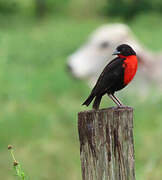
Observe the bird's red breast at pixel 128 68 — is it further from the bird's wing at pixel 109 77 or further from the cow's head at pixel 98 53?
the cow's head at pixel 98 53

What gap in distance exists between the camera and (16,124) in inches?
216

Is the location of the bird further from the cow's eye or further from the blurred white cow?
the cow's eye

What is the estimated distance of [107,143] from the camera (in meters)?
2.45

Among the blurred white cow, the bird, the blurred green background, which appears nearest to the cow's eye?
the blurred white cow

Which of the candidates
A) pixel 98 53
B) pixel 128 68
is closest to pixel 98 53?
pixel 98 53

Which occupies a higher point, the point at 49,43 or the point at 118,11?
the point at 118,11

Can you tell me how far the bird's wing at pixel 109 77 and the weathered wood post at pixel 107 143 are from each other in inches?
5.4

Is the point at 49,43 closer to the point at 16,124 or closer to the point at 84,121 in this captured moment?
the point at 16,124

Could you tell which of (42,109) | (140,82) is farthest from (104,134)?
(140,82)

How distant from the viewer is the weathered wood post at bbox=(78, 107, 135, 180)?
8.00 ft

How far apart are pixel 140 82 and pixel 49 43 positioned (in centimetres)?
734

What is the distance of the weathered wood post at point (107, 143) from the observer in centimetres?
244

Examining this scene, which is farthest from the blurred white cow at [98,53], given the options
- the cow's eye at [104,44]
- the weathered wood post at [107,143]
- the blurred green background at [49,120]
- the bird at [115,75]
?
the weathered wood post at [107,143]

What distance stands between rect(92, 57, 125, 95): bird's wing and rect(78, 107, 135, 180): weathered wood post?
137mm
